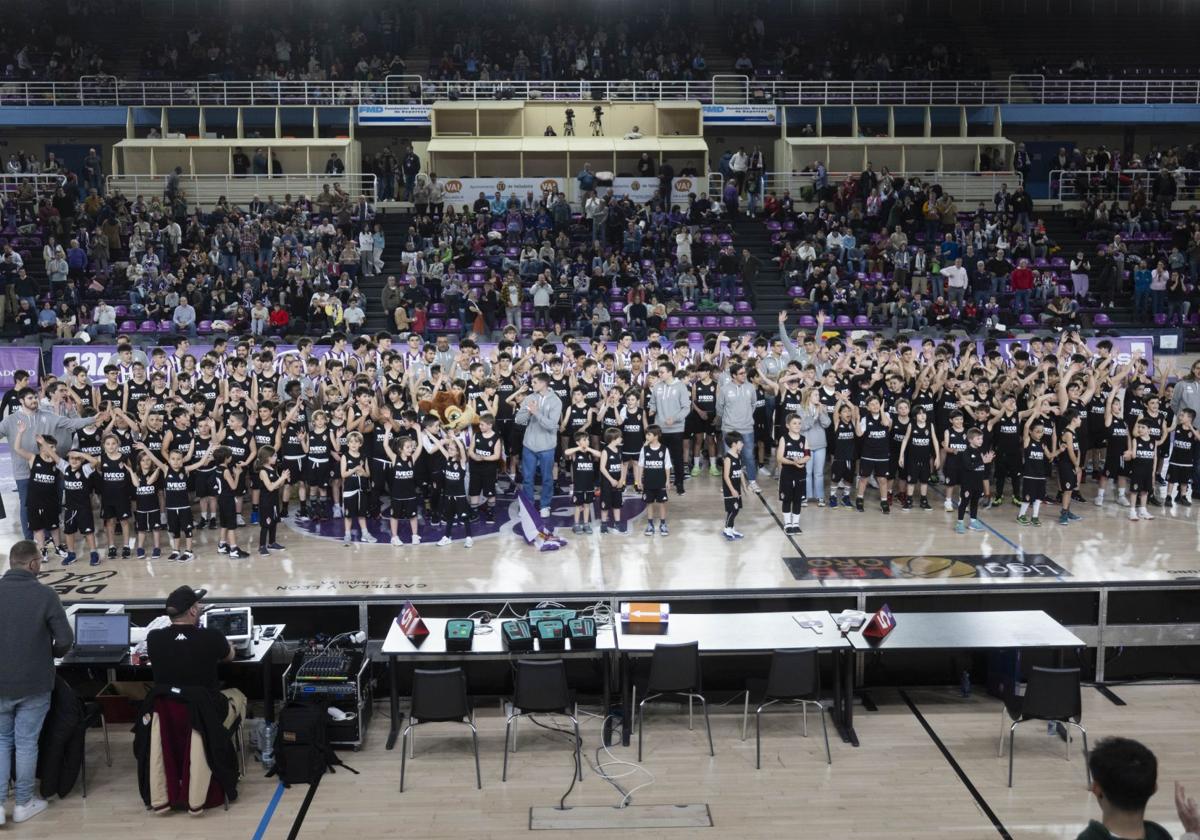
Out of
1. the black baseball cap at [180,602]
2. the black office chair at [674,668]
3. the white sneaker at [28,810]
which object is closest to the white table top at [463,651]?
the black office chair at [674,668]

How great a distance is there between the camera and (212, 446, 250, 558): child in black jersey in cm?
1434

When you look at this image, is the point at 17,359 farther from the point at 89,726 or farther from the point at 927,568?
the point at 927,568

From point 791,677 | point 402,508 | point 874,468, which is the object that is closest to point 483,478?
point 402,508

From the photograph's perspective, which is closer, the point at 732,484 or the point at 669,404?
the point at 732,484

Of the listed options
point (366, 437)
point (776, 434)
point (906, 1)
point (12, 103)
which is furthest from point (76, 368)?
point (906, 1)

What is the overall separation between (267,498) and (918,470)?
8.33m

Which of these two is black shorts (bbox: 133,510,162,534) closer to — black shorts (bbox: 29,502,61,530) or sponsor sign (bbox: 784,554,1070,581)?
black shorts (bbox: 29,502,61,530)

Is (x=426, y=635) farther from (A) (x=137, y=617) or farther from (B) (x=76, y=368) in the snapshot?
(B) (x=76, y=368)

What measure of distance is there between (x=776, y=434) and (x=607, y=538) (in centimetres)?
398

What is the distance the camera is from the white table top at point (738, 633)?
35.8 feet

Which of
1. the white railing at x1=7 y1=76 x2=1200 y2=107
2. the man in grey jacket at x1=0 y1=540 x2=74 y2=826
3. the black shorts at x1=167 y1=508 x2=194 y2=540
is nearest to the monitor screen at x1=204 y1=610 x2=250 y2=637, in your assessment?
the man in grey jacket at x1=0 y1=540 x2=74 y2=826

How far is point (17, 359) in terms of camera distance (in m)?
23.0

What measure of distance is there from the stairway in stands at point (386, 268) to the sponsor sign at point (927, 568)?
13959mm

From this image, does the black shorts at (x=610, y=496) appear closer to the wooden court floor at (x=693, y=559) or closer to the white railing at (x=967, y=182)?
the wooden court floor at (x=693, y=559)
